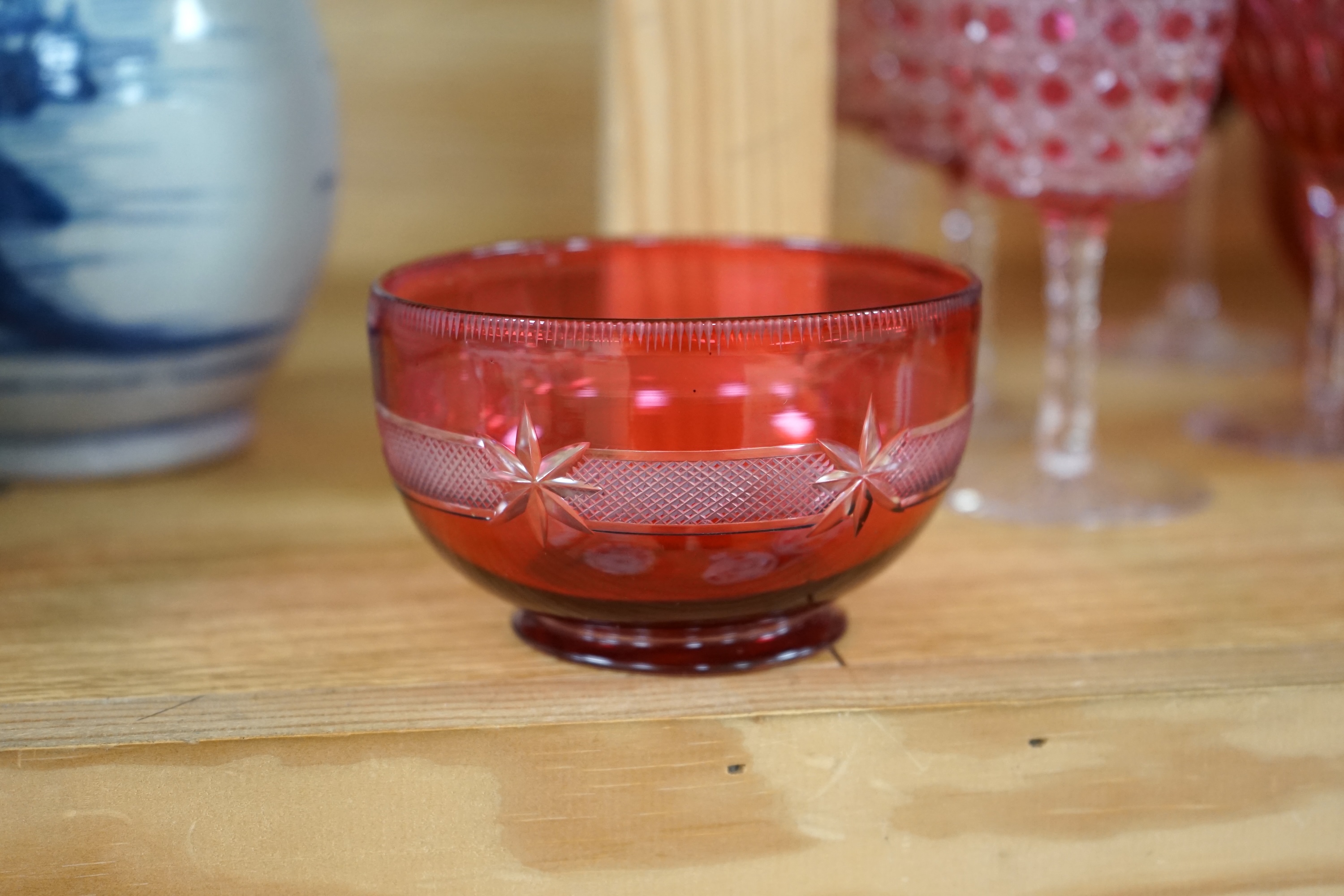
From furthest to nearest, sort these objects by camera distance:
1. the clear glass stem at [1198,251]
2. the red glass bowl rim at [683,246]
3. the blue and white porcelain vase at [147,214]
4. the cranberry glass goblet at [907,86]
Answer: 1. the clear glass stem at [1198,251]
2. the cranberry glass goblet at [907,86]
3. the blue and white porcelain vase at [147,214]
4. the red glass bowl rim at [683,246]

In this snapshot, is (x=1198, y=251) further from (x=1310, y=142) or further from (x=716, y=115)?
(x=716, y=115)

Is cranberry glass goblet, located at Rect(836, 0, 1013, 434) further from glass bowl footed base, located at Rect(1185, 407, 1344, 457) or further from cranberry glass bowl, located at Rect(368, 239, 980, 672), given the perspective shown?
cranberry glass bowl, located at Rect(368, 239, 980, 672)

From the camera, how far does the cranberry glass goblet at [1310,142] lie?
0.49 metres

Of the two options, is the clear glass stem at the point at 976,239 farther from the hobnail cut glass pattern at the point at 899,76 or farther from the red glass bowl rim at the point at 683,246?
the red glass bowl rim at the point at 683,246

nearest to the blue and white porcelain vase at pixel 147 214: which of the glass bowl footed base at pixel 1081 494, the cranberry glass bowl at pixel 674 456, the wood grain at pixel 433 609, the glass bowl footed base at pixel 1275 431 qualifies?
the wood grain at pixel 433 609

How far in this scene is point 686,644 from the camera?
35cm

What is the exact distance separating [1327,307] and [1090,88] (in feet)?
0.58

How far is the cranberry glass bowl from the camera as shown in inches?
12.2

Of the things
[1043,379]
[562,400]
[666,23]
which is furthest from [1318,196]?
[562,400]

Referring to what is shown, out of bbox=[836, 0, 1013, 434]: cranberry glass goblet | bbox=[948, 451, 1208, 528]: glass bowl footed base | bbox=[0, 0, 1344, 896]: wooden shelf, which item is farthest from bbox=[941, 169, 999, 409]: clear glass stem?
bbox=[0, 0, 1344, 896]: wooden shelf

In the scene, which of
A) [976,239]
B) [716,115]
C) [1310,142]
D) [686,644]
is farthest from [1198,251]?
[686,644]

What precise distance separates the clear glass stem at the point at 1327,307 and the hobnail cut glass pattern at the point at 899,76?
14 centimetres

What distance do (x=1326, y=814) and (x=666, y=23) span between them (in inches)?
12.8

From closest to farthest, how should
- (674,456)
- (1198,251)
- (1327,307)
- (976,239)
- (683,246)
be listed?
(674,456), (683,246), (1327,307), (976,239), (1198,251)
